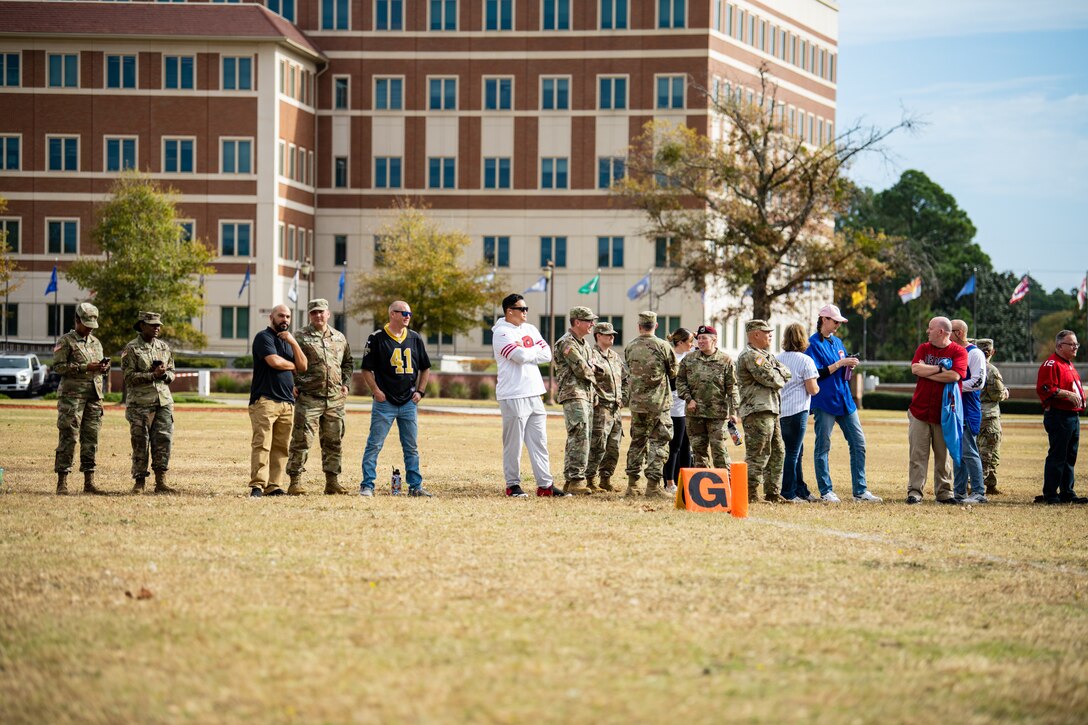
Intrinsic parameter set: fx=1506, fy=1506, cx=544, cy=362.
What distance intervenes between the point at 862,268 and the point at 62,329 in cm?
4275

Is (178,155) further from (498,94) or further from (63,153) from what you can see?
(498,94)

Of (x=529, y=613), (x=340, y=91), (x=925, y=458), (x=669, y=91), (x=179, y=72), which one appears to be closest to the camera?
(x=529, y=613)

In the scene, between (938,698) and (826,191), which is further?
(826,191)

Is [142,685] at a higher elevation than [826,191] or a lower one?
lower

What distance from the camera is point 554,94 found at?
80875mm

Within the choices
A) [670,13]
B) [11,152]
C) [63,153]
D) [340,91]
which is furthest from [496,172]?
[11,152]

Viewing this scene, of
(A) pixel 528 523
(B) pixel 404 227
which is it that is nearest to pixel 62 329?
(B) pixel 404 227

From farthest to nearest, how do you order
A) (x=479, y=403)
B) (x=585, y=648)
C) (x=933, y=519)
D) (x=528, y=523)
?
1. (x=479, y=403)
2. (x=933, y=519)
3. (x=528, y=523)
4. (x=585, y=648)

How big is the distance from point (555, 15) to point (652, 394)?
67.3 meters

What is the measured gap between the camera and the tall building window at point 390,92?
81.1 m

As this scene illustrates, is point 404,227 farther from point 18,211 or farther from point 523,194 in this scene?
point 18,211

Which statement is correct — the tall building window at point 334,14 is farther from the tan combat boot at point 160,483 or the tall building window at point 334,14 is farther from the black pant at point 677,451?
the tan combat boot at point 160,483

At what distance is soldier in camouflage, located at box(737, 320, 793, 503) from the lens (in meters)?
15.9

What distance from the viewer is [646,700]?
6.67 metres
